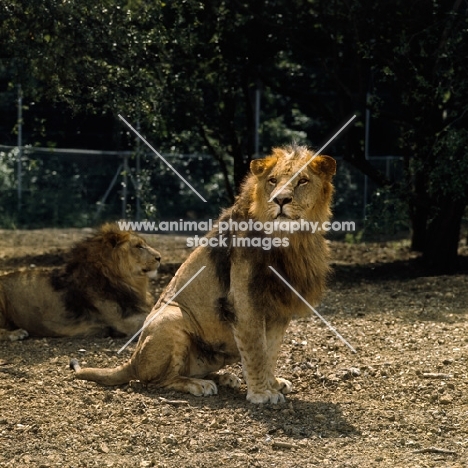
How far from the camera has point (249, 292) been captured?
6.17 m

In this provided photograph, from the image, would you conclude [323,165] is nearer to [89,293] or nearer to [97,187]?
[89,293]

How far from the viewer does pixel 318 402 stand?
6.35m

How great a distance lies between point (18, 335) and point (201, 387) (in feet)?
9.46

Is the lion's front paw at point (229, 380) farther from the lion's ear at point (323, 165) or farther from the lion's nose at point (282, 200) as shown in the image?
the lion's ear at point (323, 165)

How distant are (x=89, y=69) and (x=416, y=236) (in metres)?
6.87

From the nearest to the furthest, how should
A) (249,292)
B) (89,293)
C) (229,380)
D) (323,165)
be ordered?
(323,165) < (249,292) < (229,380) < (89,293)

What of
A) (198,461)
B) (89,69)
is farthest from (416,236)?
(198,461)

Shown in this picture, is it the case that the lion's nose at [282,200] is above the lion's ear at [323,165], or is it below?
below

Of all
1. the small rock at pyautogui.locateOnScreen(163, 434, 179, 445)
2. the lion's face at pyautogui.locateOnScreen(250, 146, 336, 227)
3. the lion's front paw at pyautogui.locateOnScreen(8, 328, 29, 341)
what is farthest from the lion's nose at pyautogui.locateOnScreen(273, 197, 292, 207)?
the lion's front paw at pyautogui.locateOnScreen(8, 328, 29, 341)

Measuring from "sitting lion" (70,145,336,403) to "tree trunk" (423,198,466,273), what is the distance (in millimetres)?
6333

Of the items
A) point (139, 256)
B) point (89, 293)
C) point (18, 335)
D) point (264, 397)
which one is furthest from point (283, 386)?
point (18, 335)

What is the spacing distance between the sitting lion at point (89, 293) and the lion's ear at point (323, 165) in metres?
3.14

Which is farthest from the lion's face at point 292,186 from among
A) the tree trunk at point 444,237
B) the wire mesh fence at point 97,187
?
the wire mesh fence at point 97,187

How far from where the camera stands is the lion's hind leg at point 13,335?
8578mm
